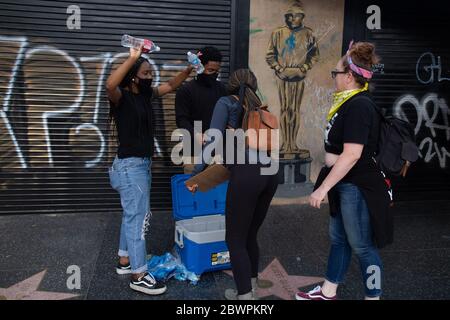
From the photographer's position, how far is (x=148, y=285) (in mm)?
3299

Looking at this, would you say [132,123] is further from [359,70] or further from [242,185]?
[359,70]

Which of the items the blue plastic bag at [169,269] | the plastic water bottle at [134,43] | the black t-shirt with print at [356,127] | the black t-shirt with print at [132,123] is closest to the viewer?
the black t-shirt with print at [356,127]

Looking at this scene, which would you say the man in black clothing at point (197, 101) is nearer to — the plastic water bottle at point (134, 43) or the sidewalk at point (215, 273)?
the plastic water bottle at point (134, 43)

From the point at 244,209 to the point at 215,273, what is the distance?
3.63 feet

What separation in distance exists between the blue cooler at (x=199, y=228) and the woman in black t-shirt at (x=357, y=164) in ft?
3.65

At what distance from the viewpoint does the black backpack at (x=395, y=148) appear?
2.72m

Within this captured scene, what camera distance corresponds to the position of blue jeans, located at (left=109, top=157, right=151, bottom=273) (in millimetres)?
3227

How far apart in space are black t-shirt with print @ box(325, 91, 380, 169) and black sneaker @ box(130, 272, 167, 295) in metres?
1.75

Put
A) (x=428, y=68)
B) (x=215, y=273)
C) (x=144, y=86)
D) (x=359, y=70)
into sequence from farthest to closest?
1. (x=428, y=68)
2. (x=215, y=273)
3. (x=144, y=86)
4. (x=359, y=70)

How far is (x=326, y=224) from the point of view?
5.12 metres

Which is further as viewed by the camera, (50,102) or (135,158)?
(50,102)

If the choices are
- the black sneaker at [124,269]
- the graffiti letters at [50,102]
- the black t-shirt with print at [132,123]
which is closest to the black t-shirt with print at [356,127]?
the black t-shirt with print at [132,123]

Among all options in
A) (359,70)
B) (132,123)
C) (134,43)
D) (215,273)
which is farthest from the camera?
(215,273)

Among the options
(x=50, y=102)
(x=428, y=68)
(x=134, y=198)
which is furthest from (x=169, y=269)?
(x=428, y=68)
